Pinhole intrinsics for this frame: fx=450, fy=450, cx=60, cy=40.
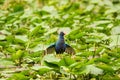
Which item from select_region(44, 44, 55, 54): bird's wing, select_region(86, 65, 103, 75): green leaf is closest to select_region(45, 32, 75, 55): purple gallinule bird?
select_region(44, 44, 55, 54): bird's wing

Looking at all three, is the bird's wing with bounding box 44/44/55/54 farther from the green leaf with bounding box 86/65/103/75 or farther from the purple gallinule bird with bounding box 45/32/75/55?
the green leaf with bounding box 86/65/103/75

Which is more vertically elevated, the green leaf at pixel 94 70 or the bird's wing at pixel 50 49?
the bird's wing at pixel 50 49

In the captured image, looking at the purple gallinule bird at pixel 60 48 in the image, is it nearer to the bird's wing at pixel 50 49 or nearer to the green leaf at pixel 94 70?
the bird's wing at pixel 50 49

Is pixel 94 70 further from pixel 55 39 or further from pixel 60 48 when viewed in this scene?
pixel 55 39

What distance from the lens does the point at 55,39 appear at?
414 cm

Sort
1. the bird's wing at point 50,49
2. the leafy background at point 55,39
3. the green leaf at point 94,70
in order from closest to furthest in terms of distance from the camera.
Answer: the green leaf at point 94,70
the leafy background at point 55,39
the bird's wing at point 50,49

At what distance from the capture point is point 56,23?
507 cm

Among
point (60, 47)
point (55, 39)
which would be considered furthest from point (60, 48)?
point (55, 39)

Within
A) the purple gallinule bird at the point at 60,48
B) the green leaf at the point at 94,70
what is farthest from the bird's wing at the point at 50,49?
the green leaf at the point at 94,70

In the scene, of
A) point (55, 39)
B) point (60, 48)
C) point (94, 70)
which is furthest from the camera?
point (55, 39)

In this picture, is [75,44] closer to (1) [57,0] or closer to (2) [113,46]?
(2) [113,46]

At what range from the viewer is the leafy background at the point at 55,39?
3020mm

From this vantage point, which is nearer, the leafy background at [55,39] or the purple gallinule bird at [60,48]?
the leafy background at [55,39]

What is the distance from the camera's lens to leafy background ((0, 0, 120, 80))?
302cm
